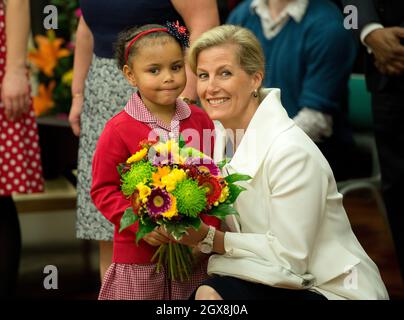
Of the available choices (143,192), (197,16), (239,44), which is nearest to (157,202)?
(143,192)

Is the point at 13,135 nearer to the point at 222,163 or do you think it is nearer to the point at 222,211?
the point at 222,163

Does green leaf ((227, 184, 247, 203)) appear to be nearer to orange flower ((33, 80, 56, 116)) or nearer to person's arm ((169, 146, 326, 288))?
person's arm ((169, 146, 326, 288))

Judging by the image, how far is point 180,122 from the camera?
2.91m

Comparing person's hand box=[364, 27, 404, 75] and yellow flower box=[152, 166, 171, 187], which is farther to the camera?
person's hand box=[364, 27, 404, 75]

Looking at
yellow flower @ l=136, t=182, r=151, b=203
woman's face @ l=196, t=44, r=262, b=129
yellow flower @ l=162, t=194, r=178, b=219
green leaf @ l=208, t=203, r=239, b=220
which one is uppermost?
woman's face @ l=196, t=44, r=262, b=129

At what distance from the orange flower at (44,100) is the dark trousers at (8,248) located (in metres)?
1.20

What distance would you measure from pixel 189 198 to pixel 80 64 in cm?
125

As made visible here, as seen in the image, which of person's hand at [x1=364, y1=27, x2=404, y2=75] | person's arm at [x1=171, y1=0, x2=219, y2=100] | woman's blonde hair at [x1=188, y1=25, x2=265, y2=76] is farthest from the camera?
person's hand at [x1=364, y1=27, x2=404, y2=75]

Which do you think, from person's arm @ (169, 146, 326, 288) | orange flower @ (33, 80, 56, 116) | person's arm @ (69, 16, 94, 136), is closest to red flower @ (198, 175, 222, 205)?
person's arm @ (169, 146, 326, 288)

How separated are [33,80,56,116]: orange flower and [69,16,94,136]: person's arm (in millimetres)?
1395

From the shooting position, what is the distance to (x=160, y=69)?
110 inches

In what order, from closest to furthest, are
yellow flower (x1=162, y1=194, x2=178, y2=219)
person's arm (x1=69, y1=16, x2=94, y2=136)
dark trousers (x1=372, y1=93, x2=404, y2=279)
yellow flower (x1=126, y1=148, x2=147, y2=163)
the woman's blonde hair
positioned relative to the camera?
yellow flower (x1=162, y1=194, x2=178, y2=219) < yellow flower (x1=126, y1=148, x2=147, y2=163) < the woman's blonde hair < person's arm (x1=69, y1=16, x2=94, y2=136) < dark trousers (x1=372, y1=93, x2=404, y2=279)

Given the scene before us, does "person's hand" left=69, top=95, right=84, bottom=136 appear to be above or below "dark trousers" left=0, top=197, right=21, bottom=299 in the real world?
above

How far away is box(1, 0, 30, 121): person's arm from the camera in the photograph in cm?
373
